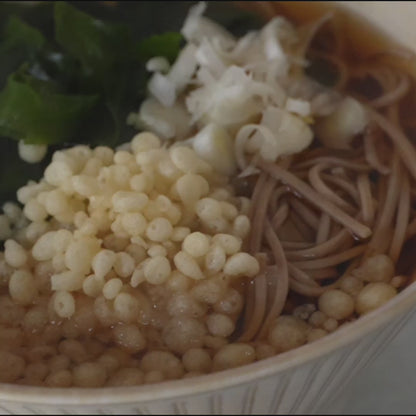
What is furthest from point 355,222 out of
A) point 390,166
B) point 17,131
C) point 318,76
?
point 17,131

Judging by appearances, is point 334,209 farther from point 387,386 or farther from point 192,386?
point 192,386

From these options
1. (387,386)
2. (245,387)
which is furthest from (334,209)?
(245,387)

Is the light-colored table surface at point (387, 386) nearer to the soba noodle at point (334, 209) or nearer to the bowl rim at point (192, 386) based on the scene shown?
the soba noodle at point (334, 209)

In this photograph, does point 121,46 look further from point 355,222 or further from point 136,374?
point 136,374

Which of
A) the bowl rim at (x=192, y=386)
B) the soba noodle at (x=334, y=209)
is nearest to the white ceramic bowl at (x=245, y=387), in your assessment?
the bowl rim at (x=192, y=386)

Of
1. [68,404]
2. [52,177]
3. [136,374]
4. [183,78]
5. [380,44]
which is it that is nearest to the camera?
[68,404]

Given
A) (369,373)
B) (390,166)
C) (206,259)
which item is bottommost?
(369,373)
